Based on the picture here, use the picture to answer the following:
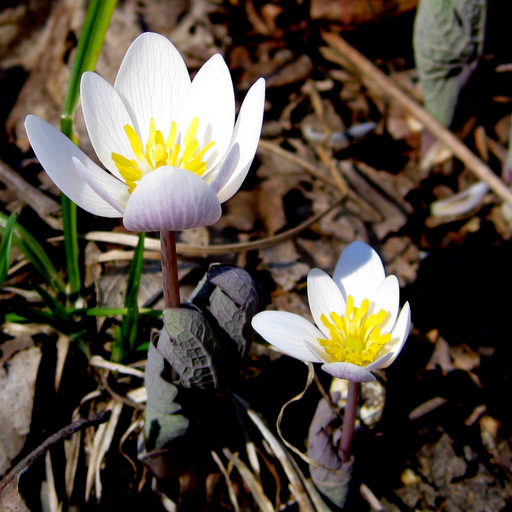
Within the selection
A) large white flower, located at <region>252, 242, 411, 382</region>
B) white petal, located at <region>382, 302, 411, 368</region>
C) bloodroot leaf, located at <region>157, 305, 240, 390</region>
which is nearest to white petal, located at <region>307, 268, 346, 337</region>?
large white flower, located at <region>252, 242, 411, 382</region>

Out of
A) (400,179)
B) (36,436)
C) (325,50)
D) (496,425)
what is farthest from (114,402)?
(325,50)

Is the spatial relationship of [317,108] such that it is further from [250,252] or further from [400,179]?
[250,252]

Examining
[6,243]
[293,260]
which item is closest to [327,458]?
[293,260]

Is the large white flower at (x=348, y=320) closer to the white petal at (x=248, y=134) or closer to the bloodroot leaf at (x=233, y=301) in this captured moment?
the bloodroot leaf at (x=233, y=301)

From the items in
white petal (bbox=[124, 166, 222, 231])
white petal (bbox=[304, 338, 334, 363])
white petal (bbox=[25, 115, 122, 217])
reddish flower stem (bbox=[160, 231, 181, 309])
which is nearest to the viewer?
white petal (bbox=[124, 166, 222, 231])

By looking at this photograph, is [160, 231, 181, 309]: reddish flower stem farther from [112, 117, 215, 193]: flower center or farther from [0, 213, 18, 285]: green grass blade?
[0, 213, 18, 285]: green grass blade

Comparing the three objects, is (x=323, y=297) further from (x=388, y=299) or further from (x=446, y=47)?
(x=446, y=47)

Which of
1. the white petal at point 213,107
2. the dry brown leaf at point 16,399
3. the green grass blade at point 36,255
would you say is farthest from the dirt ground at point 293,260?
the white petal at point 213,107
